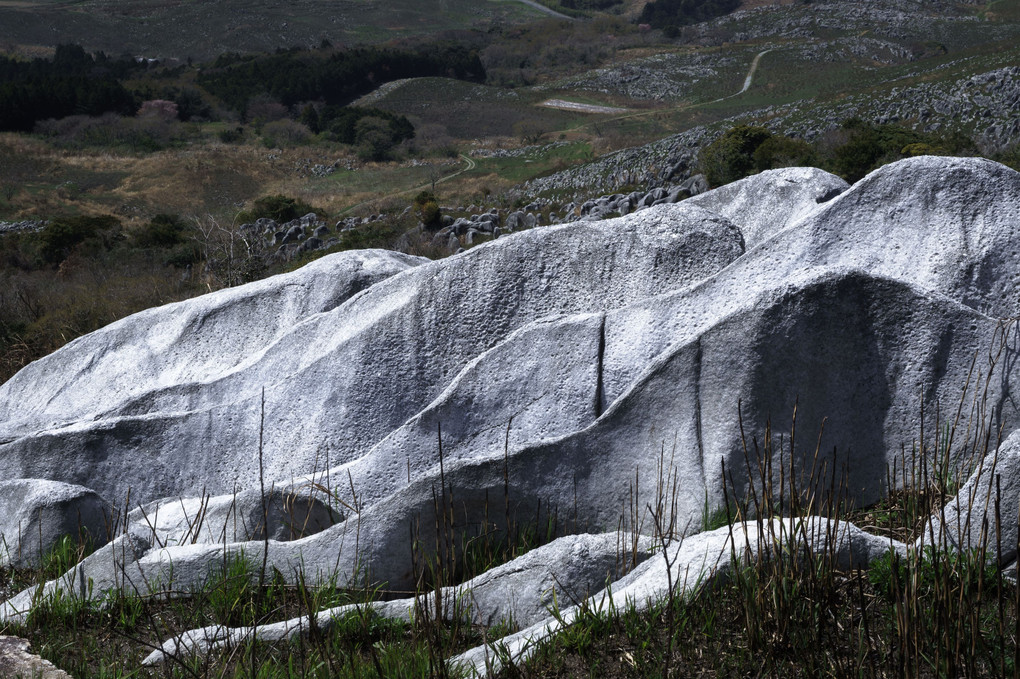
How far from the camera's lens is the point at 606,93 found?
65.7 m

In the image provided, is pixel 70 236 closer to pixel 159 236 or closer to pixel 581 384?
pixel 159 236

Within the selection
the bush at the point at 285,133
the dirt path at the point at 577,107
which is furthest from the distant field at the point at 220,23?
the bush at the point at 285,133

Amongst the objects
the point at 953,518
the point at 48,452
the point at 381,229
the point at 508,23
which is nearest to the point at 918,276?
the point at 953,518

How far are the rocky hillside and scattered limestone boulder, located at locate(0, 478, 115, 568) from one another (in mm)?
52

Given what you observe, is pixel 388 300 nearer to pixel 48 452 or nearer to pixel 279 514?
pixel 279 514

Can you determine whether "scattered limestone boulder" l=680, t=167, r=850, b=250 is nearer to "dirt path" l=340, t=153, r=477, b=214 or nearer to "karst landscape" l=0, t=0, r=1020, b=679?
"karst landscape" l=0, t=0, r=1020, b=679

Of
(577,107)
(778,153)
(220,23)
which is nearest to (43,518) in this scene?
(778,153)

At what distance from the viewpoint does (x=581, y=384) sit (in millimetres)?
5230

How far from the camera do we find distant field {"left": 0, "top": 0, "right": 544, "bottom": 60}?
82.4 m

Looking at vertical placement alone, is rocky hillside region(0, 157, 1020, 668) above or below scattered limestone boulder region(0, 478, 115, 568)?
above

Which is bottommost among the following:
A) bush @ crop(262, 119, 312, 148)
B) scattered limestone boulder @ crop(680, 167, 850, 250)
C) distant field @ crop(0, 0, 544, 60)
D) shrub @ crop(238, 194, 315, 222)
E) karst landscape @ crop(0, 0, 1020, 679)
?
shrub @ crop(238, 194, 315, 222)

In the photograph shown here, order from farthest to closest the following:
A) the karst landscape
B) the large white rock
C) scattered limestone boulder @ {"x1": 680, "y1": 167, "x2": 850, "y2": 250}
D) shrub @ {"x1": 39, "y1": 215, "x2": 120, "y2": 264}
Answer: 1. shrub @ {"x1": 39, "y1": 215, "x2": 120, "y2": 264}
2. scattered limestone boulder @ {"x1": 680, "y1": 167, "x2": 850, "y2": 250}
3. the large white rock
4. the karst landscape

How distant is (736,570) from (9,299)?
19400 mm

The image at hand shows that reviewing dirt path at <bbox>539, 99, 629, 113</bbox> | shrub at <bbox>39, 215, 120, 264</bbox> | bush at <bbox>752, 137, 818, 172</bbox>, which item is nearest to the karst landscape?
bush at <bbox>752, 137, 818, 172</bbox>
